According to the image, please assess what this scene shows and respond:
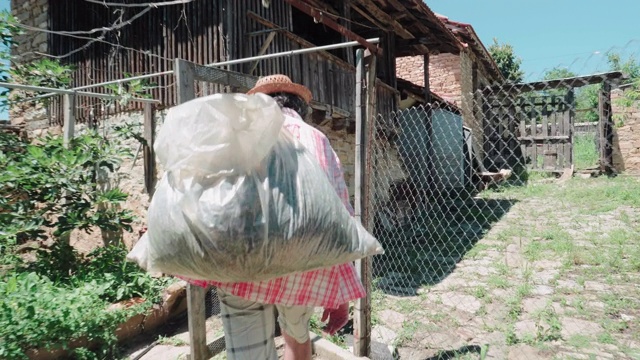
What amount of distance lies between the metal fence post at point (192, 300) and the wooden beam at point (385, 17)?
497 centimetres

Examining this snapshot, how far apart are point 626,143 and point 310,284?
39.1 ft

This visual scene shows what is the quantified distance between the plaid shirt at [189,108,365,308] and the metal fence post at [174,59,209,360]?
100 centimetres

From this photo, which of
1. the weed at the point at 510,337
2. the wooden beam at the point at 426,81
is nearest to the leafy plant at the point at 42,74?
the weed at the point at 510,337

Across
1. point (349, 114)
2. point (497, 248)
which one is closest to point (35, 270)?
point (349, 114)

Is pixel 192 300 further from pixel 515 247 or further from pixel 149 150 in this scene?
pixel 515 247

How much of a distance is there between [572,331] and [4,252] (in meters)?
5.15

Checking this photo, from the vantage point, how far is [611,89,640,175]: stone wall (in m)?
10.1

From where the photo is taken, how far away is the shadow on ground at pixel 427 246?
4672 mm

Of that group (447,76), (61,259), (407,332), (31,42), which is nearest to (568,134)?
(447,76)

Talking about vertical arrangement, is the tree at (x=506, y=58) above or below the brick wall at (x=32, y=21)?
above

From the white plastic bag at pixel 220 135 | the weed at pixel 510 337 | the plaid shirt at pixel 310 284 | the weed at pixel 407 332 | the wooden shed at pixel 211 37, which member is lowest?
the weed at pixel 407 332

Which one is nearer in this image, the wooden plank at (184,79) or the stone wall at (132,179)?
the wooden plank at (184,79)

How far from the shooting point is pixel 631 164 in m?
10.2

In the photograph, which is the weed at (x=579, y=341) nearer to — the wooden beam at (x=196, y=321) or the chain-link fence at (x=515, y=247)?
the chain-link fence at (x=515, y=247)
